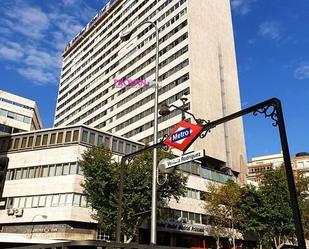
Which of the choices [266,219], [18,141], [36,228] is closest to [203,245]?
[266,219]

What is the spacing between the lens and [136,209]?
94.3 feet

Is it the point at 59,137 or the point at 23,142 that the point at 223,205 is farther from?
the point at 23,142

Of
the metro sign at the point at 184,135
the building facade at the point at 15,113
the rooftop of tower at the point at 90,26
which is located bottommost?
the metro sign at the point at 184,135

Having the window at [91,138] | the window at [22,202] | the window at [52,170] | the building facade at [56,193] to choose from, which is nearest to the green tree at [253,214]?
the building facade at [56,193]

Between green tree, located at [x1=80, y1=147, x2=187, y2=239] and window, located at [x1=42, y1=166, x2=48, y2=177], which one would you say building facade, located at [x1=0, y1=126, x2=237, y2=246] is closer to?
window, located at [x1=42, y1=166, x2=48, y2=177]

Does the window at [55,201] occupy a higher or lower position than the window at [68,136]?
lower

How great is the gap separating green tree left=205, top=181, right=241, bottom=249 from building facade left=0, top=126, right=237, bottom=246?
2710 millimetres

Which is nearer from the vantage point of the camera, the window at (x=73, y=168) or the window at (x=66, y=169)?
the window at (x=73, y=168)

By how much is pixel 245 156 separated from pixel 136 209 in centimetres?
3691

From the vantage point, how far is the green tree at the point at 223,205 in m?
41.1

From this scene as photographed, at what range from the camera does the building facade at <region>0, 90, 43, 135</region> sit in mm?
62188

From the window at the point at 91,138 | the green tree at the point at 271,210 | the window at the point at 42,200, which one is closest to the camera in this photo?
the window at the point at 42,200

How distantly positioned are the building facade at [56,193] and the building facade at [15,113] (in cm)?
2240

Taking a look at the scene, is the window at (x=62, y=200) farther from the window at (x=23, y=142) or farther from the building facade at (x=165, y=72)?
the building facade at (x=165, y=72)
